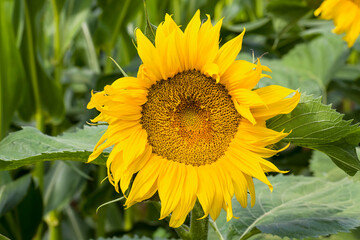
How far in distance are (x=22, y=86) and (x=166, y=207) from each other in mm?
651

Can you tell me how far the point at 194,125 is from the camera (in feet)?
1.40

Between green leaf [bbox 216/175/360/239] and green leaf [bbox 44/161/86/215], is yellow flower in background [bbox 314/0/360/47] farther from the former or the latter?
green leaf [bbox 44/161/86/215]

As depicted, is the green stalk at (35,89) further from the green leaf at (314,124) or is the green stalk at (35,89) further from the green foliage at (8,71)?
the green leaf at (314,124)

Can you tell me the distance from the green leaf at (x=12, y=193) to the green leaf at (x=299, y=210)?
1.38 ft

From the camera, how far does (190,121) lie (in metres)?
0.43

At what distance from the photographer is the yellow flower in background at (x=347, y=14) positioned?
590 mm

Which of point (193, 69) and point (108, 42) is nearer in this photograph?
point (193, 69)

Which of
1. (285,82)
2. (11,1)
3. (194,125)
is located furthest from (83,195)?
(194,125)

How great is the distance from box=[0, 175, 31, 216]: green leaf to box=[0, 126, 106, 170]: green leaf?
38 centimetres

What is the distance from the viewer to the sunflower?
0.39 meters

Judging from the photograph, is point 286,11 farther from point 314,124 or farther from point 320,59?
point 314,124

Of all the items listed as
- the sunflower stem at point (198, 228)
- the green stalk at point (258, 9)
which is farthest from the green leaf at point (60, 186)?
the green stalk at point (258, 9)

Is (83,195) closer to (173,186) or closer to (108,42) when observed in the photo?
(108,42)

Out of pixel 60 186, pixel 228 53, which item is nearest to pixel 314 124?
pixel 228 53
